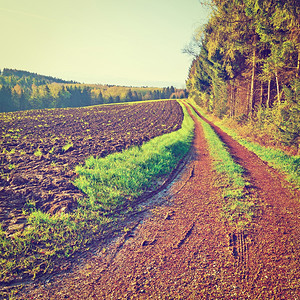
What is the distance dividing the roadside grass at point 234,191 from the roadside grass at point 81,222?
2422 millimetres

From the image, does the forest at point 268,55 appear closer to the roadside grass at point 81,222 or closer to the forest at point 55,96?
the roadside grass at point 81,222

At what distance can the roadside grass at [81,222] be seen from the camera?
3785 mm

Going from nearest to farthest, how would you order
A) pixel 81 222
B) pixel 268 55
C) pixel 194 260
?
pixel 194 260
pixel 81 222
pixel 268 55

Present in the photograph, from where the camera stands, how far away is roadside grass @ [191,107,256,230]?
510cm

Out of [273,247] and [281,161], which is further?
[281,161]

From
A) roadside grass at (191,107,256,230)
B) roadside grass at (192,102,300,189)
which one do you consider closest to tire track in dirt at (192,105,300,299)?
roadside grass at (191,107,256,230)

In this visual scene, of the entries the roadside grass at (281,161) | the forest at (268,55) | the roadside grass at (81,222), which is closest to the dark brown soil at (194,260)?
the roadside grass at (81,222)

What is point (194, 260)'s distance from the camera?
148 inches

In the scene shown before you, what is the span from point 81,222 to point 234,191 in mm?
4804

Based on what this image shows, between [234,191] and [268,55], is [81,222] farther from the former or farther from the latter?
[268,55]

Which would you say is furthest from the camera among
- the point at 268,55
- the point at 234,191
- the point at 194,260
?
the point at 268,55

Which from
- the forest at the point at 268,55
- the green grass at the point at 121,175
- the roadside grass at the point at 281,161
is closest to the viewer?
the green grass at the point at 121,175

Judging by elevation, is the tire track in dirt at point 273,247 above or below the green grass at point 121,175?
below

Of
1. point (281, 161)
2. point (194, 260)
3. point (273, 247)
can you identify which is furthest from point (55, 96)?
point (273, 247)
